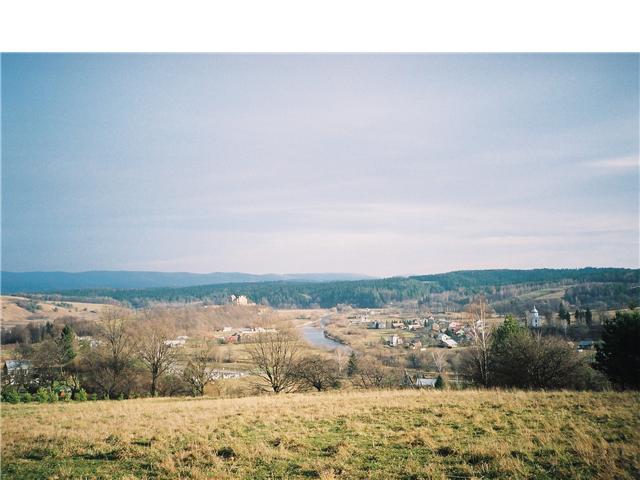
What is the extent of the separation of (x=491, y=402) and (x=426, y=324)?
7464cm

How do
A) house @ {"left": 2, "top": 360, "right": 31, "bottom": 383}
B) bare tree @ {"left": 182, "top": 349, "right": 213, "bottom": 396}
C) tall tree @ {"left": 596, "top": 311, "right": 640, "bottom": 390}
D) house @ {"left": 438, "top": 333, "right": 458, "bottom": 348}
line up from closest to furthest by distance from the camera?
tall tree @ {"left": 596, "top": 311, "right": 640, "bottom": 390} → bare tree @ {"left": 182, "top": 349, "right": 213, "bottom": 396} → house @ {"left": 2, "top": 360, "right": 31, "bottom": 383} → house @ {"left": 438, "top": 333, "right": 458, "bottom": 348}

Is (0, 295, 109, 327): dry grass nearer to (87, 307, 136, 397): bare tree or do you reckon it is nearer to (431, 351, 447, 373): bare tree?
(87, 307, 136, 397): bare tree

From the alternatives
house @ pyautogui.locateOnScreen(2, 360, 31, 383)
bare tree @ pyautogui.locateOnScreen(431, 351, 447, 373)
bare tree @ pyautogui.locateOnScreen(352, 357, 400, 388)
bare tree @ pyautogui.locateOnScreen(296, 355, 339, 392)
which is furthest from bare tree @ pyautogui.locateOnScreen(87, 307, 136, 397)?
bare tree @ pyautogui.locateOnScreen(431, 351, 447, 373)

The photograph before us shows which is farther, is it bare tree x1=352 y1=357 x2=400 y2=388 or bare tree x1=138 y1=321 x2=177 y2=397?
bare tree x1=352 y1=357 x2=400 y2=388

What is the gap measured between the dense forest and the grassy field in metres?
56.0

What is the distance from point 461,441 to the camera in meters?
7.81

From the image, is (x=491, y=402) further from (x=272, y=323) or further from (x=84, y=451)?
(x=272, y=323)

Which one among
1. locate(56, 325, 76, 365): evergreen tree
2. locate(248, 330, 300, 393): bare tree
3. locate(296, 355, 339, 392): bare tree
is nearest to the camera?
locate(248, 330, 300, 393): bare tree

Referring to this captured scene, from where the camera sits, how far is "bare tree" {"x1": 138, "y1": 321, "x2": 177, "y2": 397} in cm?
2669

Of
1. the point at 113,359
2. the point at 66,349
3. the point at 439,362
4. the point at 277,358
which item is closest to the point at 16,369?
the point at 66,349

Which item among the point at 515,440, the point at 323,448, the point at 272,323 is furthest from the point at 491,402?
the point at 272,323

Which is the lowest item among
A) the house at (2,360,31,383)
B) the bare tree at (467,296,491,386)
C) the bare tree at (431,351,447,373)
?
the bare tree at (431,351,447,373)

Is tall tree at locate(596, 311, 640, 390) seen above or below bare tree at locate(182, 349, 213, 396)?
above

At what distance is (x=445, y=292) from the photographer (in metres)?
138
